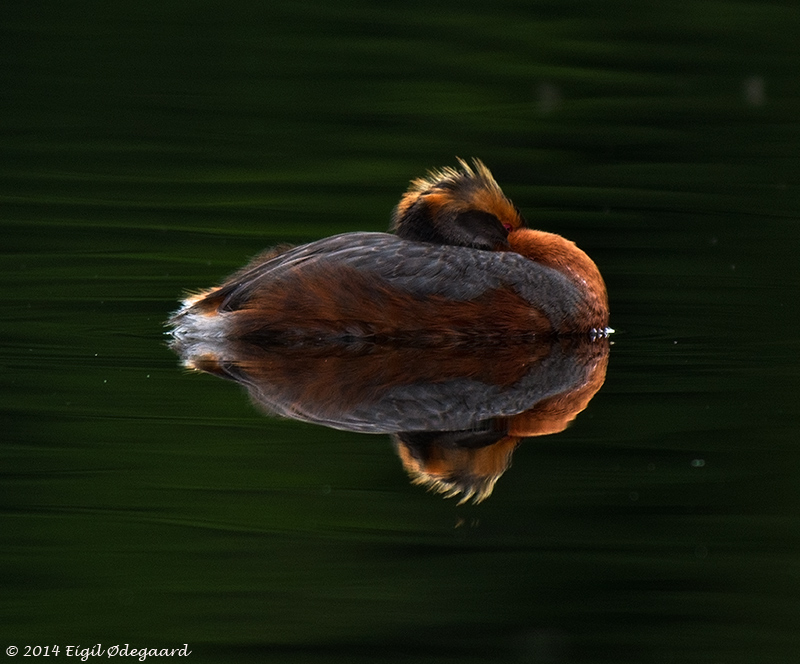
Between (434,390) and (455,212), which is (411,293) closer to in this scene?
(455,212)

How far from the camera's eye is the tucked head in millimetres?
9680

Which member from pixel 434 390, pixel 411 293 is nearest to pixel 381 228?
pixel 411 293

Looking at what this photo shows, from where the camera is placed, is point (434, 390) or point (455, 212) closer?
point (434, 390)

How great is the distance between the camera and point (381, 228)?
1228cm

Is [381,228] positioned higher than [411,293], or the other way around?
[411,293]

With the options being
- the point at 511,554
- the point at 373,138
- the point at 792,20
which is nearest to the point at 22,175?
the point at 373,138

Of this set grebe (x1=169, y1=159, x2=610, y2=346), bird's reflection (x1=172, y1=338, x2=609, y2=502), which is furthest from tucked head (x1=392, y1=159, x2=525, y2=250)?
bird's reflection (x1=172, y1=338, x2=609, y2=502)

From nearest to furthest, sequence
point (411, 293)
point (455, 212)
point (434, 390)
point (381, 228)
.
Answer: point (434, 390) → point (411, 293) → point (455, 212) → point (381, 228)

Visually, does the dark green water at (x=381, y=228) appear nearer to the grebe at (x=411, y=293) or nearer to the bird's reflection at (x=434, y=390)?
the bird's reflection at (x=434, y=390)

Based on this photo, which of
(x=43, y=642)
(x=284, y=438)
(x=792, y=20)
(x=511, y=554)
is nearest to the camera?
(x=43, y=642)

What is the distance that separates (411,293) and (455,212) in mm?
849

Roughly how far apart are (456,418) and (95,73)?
38.4ft

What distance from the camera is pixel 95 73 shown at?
1791cm

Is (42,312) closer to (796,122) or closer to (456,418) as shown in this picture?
(456,418)
